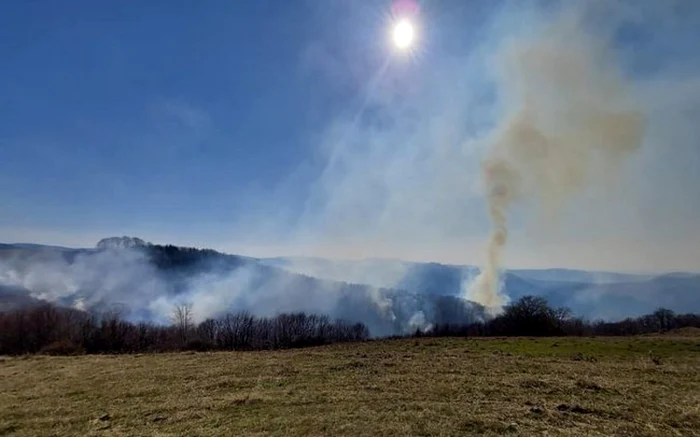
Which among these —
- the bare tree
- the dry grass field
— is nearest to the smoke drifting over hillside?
the bare tree

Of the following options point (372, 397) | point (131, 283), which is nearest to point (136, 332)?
point (372, 397)

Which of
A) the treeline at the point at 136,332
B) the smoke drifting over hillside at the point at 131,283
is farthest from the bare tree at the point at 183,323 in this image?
the smoke drifting over hillside at the point at 131,283

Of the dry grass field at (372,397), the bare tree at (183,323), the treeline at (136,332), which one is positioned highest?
the dry grass field at (372,397)

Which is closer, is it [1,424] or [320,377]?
[1,424]

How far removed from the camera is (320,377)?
1542 centimetres

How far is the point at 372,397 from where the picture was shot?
11930 mm

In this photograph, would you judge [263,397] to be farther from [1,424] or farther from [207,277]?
[207,277]

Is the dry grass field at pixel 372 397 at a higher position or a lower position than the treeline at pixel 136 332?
higher

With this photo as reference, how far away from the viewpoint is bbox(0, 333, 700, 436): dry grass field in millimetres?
9352

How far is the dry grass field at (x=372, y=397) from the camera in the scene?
368 inches

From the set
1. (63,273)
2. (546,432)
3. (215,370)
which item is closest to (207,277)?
(63,273)

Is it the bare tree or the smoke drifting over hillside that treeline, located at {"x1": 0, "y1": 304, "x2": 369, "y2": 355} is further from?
the smoke drifting over hillside

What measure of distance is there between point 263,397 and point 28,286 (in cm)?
20286

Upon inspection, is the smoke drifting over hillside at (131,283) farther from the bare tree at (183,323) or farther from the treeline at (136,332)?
the treeline at (136,332)
